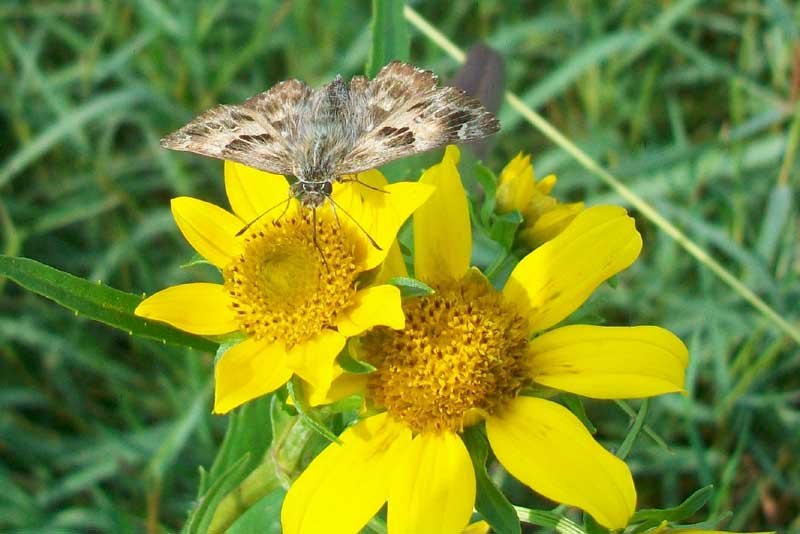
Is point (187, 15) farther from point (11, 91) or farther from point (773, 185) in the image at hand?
point (773, 185)

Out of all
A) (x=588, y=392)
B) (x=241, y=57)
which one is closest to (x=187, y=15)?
(x=241, y=57)

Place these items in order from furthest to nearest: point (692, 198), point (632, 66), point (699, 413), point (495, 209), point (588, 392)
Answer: point (632, 66) < point (692, 198) < point (699, 413) < point (495, 209) < point (588, 392)

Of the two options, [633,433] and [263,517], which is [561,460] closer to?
[633,433]

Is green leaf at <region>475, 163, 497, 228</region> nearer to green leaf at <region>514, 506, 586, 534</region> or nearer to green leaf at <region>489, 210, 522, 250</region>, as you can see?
green leaf at <region>489, 210, 522, 250</region>

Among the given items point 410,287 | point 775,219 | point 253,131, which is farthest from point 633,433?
point 775,219

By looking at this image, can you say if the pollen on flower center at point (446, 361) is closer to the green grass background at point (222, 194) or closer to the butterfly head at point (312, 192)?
the butterfly head at point (312, 192)

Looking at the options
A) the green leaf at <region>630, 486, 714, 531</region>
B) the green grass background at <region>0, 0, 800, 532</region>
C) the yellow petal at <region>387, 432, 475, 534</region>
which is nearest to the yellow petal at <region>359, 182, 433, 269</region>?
the yellow petal at <region>387, 432, 475, 534</region>
